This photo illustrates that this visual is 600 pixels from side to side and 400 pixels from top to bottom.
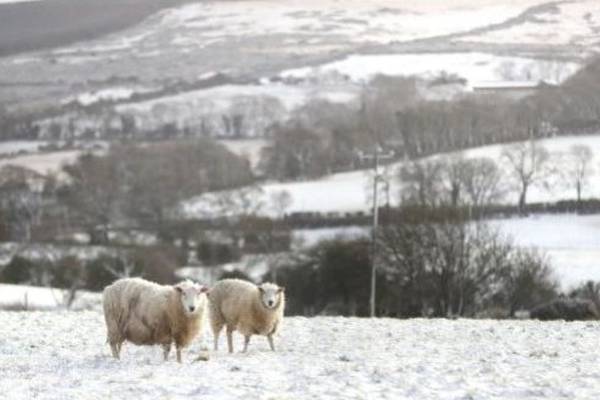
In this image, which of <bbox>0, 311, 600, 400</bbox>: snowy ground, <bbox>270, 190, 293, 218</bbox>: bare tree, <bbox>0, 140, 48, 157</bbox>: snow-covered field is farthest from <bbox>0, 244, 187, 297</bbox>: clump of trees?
<bbox>0, 311, 600, 400</bbox>: snowy ground

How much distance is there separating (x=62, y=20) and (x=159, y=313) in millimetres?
61581

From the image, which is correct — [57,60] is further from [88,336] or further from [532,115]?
[88,336]

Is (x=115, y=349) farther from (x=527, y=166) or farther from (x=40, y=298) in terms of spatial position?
(x=527, y=166)

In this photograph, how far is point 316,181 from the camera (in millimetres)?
62375

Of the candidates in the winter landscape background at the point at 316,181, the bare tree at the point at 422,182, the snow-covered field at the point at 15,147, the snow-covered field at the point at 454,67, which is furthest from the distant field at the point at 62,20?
the bare tree at the point at 422,182

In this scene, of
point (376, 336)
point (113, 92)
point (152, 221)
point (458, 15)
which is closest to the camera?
point (376, 336)

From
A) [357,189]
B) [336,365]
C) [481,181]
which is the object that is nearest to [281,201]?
[357,189]

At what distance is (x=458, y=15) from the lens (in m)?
72.1

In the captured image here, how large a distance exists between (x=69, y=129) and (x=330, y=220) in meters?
26.9

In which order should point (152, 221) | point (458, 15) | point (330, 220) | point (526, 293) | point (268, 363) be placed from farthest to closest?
point (458, 15) < point (152, 221) < point (330, 220) < point (526, 293) < point (268, 363)

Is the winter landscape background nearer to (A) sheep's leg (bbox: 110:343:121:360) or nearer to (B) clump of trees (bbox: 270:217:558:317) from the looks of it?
(B) clump of trees (bbox: 270:217:558:317)

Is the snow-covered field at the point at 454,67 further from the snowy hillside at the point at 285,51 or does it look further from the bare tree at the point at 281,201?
the bare tree at the point at 281,201

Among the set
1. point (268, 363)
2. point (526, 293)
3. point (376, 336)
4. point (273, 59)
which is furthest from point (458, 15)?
point (268, 363)

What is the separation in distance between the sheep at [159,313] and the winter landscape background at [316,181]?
44 cm
